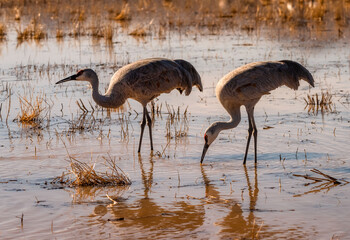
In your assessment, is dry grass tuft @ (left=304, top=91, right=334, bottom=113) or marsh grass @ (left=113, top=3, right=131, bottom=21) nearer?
dry grass tuft @ (left=304, top=91, right=334, bottom=113)

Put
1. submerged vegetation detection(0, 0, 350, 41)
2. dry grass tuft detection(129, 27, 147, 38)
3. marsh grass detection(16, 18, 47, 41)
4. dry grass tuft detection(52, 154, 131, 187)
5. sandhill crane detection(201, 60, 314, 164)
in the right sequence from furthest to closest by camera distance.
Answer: submerged vegetation detection(0, 0, 350, 41), dry grass tuft detection(129, 27, 147, 38), marsh grass detection(16, 18, 47, 41), sandhill crane detection(201, 60, 314, 164), dry grass tuft detection(52, 154, 131, 187)

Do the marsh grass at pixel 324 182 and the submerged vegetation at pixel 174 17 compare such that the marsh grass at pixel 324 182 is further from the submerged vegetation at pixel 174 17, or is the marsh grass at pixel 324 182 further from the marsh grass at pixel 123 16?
the marsh grass at pixel 123 16

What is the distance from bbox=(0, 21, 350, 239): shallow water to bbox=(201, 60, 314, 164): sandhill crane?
384 mm

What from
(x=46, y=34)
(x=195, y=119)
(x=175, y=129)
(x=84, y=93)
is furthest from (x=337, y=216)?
(x=46, y=34)

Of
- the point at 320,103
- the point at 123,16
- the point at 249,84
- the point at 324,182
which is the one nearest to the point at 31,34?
the point at 123,16

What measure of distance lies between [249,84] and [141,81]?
1391mm

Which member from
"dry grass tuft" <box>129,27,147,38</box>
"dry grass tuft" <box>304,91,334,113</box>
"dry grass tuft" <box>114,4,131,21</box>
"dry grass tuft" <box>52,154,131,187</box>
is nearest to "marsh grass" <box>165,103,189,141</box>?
"dry grass tuft" <box>304,91,334,113</box>

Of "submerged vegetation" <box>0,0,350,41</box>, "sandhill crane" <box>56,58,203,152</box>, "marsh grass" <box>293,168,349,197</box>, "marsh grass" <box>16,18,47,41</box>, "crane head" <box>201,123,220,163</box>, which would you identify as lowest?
"marsh grass" <box>293,168,349,197</box>

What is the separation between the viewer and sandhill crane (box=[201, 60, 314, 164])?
7355mm

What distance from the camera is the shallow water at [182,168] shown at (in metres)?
5.21

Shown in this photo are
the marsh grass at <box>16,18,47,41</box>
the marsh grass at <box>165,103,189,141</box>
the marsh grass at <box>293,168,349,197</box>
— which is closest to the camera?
the marsh grass at <box>293,168,349,197</box>

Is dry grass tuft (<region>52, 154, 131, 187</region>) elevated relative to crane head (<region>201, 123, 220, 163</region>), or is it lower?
lower

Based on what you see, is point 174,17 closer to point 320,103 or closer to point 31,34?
point 31,34

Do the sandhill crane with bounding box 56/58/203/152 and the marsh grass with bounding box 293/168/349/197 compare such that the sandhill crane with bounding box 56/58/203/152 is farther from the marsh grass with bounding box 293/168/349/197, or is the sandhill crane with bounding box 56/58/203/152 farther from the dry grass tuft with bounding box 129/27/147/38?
the dry grass tuft with bounding box 129/27/147/38
